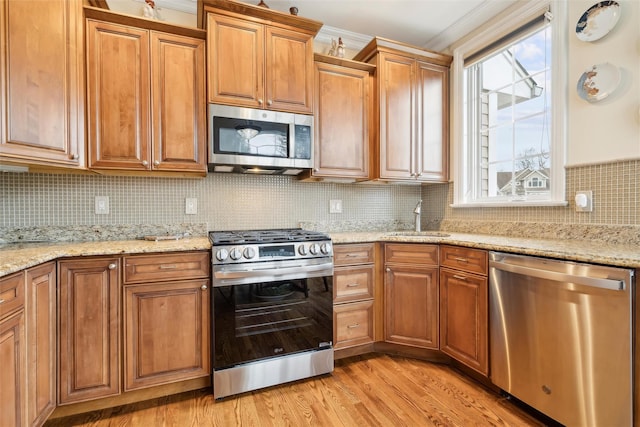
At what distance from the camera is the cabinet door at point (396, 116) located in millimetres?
2611

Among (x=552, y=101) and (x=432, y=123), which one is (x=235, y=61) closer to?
(x=432, y=123)

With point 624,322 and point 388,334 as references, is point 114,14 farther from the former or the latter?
point 624,322

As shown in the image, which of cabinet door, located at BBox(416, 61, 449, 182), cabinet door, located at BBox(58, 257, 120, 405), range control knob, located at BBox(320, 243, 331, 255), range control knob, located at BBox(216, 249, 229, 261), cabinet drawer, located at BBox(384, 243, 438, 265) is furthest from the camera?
cabinet door, located at BBox(416, 61, 449, 182)

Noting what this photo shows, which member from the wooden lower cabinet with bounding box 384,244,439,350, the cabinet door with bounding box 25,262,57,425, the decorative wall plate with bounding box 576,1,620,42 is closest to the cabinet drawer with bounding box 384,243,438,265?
the wooden lower cabinet with bounding box 384,244,439,350

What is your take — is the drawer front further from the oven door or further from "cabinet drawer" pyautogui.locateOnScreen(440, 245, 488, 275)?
"cabinet drawer" pyautogui.locateOnScreen(440, 245, 488, 275)

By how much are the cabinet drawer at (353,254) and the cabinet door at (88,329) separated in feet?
4.48

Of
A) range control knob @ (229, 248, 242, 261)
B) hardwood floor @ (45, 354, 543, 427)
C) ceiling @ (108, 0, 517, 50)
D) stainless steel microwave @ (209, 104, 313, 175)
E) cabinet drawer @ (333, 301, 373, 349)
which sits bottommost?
hardwood floor @ (45, 354, 543, 427)

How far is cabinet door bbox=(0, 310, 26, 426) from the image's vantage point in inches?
47.3

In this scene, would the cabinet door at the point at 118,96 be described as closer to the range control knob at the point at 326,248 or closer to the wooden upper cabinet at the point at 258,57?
the wooden upper cabinet at the point at 258,57

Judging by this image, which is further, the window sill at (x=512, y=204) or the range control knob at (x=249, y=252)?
the window sill at (x=512, y=204)

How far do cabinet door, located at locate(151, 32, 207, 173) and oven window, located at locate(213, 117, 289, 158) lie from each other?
0.12 m

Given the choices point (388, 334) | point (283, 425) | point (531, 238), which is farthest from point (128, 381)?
point (531, 238)

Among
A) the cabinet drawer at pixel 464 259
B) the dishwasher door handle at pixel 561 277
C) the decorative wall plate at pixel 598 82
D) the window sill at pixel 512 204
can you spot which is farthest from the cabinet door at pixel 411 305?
the decorative wall plate at pixel 598 82

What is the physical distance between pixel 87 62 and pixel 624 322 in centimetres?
307
